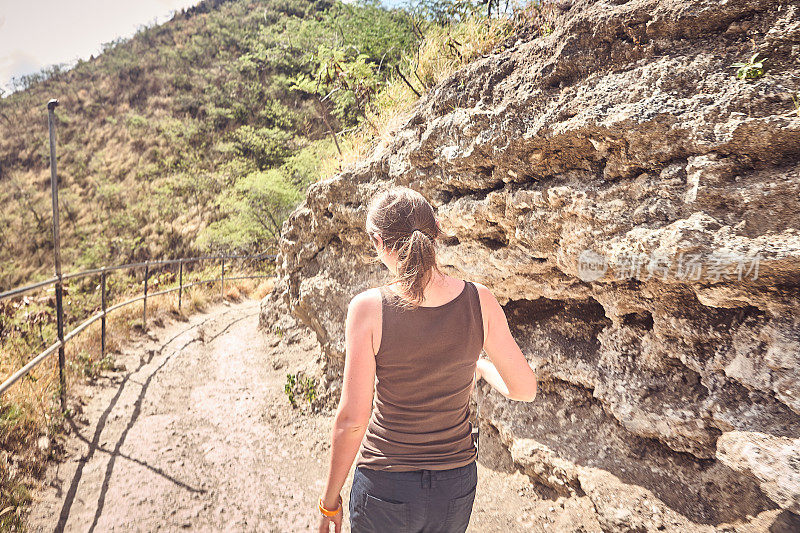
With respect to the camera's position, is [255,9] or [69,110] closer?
[69,110]

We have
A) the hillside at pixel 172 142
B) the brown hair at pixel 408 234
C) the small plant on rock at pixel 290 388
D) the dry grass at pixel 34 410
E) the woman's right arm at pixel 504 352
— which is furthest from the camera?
the hillside at pixel 172 142

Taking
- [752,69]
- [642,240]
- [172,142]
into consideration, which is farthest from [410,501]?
[172,142]

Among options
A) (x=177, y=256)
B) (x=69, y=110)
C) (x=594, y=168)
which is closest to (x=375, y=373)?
(x=594, y=168)

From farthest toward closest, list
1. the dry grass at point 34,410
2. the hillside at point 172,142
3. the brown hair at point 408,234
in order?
the hillside at point 172,142, the dry grass at point 34,410, the brown hair at point 408,234

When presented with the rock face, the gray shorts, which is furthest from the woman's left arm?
the rock face

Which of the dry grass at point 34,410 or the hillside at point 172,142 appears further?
the hillside at point 172,142

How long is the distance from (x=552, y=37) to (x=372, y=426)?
3.14 meters

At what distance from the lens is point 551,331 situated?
3.29 m

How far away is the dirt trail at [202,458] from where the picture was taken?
3.09 metres

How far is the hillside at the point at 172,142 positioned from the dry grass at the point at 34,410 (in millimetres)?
7155

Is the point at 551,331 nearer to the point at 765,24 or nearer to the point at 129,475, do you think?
the point at 765,24

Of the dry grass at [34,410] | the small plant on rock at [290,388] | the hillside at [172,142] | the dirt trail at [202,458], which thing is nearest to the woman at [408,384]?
the dirt trail at [202,458]

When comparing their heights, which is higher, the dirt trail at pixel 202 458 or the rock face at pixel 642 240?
the rock face at pixel 642 240

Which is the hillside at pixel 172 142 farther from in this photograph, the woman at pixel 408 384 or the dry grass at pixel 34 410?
the woman at pixel 408 384
